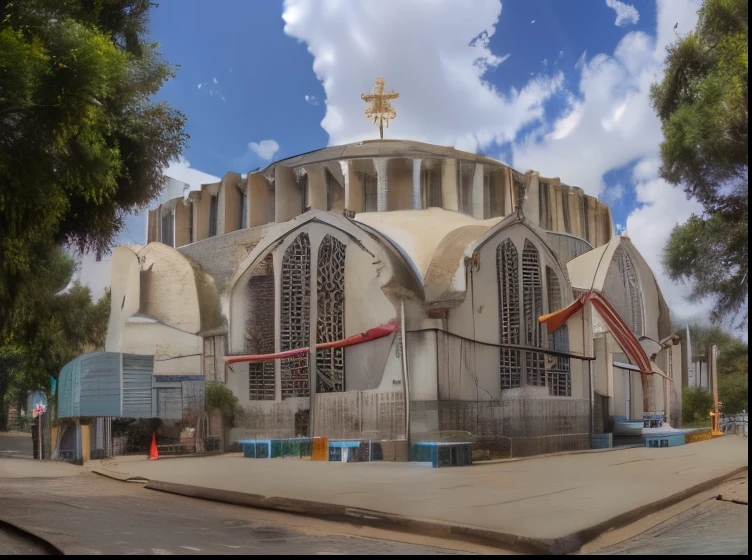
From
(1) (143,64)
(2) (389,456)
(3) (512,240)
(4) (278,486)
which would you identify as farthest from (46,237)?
(3) (512,240)

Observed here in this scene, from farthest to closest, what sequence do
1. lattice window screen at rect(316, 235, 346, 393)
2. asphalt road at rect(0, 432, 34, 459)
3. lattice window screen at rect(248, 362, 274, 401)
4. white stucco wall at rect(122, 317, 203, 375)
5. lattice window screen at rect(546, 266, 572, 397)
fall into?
asphalt road at rect(0, 432, 34, 459), white stucco wall at rect(122, 317, 203, 375), lattice window screen at rect(248, 362, 274, 401), lattice window screen at rect(316, 235, 346, 393), lattice window screen at rect(546, 266, 572, 397)

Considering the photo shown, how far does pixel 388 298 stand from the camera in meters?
15.8

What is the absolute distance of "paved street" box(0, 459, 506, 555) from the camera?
6156 millimetres

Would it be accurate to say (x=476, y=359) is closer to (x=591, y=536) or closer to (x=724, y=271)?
(x=724, y=271)

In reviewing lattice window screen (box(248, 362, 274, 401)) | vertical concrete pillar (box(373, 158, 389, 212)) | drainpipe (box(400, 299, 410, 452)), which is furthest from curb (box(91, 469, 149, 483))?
vertical concrete pillar (box(373, 158, 389, 212))

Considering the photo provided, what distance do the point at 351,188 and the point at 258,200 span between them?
7.27ft

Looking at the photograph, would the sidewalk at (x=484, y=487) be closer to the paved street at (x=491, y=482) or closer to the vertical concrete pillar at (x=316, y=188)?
the paved street at (x=491, y=482)

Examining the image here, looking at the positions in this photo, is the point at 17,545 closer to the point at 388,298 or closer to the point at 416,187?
the point at 388,298

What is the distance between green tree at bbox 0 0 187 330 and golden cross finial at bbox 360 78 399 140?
7.38m

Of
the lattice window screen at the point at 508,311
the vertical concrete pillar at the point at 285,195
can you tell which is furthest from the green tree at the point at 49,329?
the lattice window screen at the point at 508,311

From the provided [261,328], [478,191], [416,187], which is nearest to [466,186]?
[478,191]

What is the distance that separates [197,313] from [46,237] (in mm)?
8110

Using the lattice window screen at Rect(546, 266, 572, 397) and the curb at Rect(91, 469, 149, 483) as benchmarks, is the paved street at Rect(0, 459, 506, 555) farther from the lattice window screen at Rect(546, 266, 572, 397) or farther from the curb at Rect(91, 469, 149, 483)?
the lattice window screen at Rect(546, 266, 572, 397)

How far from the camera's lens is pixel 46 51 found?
8477mm
